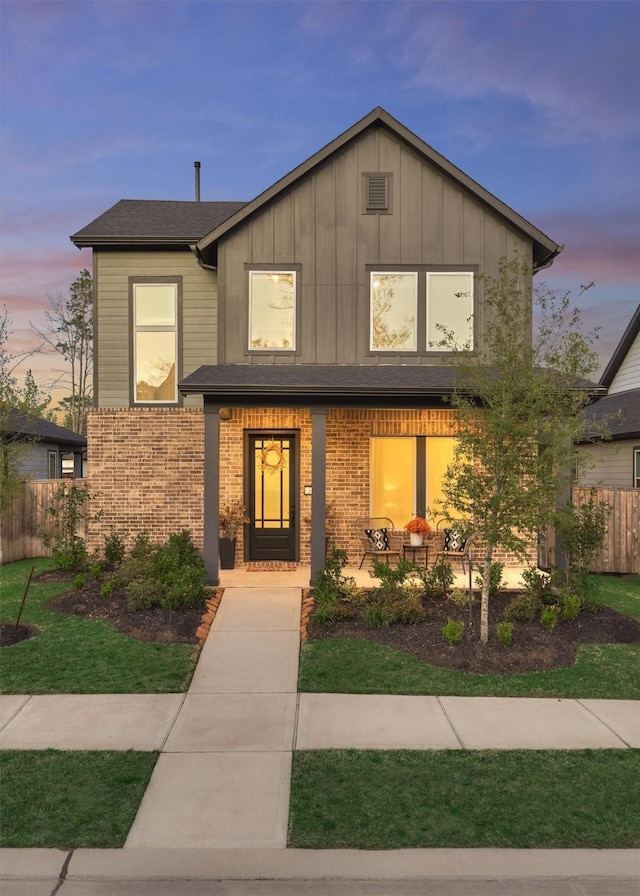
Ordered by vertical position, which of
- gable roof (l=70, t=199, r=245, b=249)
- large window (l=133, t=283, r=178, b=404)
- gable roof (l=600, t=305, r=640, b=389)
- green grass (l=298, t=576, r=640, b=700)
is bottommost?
green grass (l=298, t=576, r=640, b=700)

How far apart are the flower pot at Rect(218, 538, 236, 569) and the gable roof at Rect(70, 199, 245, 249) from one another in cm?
611

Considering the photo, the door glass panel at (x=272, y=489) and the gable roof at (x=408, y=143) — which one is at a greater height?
the gable roof at (x=408, y=143)

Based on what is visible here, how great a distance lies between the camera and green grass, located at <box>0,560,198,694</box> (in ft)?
22.3

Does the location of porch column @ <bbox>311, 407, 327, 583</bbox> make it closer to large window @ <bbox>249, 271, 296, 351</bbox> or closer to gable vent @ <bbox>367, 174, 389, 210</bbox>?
large window @ <bbox>249, 271, 296, 351</bbox>

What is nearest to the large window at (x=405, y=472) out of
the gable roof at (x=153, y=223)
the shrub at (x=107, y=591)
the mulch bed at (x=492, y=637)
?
the mulch bed at (x=492, y=637)

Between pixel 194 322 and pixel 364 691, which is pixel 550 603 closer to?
pixel 364 691

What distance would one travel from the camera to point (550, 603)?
958cm

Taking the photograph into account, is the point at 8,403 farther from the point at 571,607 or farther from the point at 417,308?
the point at 571,607

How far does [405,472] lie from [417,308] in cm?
326

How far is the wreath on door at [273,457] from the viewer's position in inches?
496

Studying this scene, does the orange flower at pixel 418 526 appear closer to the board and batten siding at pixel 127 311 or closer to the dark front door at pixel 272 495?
the dark front door at pixel 272 495

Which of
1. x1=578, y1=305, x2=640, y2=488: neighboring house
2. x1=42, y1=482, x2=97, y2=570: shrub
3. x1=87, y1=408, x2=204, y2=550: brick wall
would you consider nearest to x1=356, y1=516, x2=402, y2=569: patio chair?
x1=87, y1=408, x2=204, y2=550: brick wall

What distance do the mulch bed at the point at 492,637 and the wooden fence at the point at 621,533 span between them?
4476mm

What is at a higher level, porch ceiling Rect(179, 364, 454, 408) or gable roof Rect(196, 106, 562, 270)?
gable roof Rect(196, 106, 562, 270)
